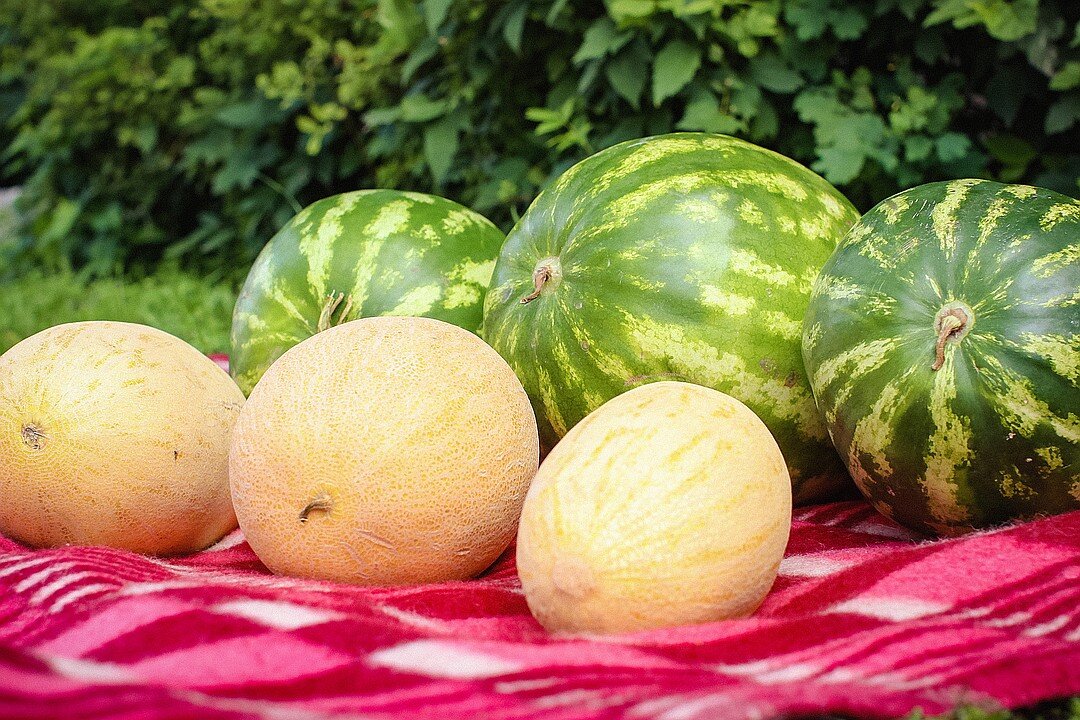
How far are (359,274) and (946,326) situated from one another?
4.27 ft

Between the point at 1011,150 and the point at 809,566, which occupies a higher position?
the point at 1011,150

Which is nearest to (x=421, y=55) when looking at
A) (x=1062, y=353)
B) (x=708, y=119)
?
(x=708, y=119)

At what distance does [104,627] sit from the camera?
1.30 m

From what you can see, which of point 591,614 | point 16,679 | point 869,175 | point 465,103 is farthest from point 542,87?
point 16,679

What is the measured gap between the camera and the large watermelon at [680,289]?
202 cm

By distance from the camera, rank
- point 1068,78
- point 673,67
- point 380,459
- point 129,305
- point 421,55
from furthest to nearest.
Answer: point 129,305, point 421,55, point 673,67, point 1068,78, point 380,459

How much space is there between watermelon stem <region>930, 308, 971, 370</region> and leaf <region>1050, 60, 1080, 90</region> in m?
1.76

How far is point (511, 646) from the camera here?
3.97 ft

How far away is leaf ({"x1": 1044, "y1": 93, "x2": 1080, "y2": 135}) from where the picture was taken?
3.19 meters

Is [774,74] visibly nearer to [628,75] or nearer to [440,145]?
[628,75]

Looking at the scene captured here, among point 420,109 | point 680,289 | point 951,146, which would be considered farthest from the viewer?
point 420,109

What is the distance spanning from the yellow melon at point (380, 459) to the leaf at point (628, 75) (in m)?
2.02

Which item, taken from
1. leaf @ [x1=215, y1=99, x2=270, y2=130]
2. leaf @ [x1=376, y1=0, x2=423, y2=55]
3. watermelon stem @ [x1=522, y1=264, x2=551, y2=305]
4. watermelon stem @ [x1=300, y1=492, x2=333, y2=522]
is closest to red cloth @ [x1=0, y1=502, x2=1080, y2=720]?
watermelon stem @ [x1=300, y1=492, x2=333, y2=522]

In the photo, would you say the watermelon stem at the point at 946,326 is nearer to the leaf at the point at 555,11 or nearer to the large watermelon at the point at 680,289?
the large watermelon at the point at 680,289
